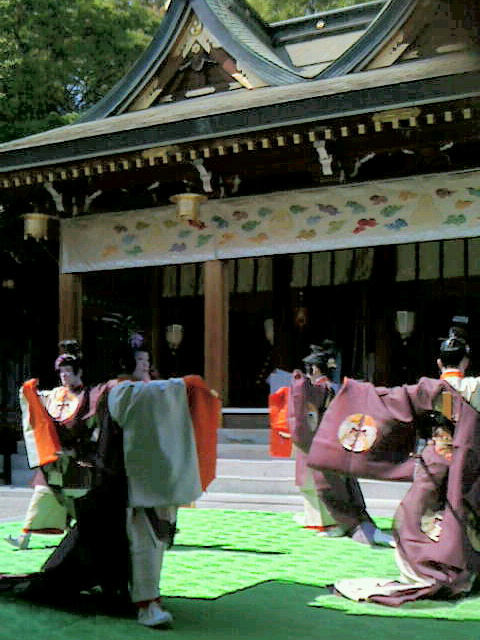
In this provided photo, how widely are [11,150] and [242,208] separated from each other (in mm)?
3276

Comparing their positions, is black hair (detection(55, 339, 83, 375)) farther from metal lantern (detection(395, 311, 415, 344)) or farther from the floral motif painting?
metal lantern (detection(395, 311, 415, 344))

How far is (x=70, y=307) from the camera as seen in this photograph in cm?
1267

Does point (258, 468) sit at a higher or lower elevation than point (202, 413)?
lower

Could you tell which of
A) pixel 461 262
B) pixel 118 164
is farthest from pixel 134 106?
pixel 461 262

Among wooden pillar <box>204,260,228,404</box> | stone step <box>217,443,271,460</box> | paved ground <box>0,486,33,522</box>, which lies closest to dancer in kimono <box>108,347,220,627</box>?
paved ground <box>0,486,33,522</box>

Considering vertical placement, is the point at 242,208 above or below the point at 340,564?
above

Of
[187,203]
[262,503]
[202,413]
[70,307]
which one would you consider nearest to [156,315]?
[70,307]

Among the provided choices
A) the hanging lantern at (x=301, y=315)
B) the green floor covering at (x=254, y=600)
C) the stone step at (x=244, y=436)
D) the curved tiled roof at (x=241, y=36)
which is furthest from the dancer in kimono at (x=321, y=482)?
the curved tiled roof at (x=241, y=36)

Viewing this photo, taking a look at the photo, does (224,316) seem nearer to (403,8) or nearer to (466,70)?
(466,70)

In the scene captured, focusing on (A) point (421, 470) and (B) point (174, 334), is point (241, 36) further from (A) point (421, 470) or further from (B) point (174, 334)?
(A) point (421, 470)

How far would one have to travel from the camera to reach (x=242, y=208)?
11531 millimetres

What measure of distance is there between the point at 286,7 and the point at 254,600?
80.0ft

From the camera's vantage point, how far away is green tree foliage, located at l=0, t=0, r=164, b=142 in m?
18.6

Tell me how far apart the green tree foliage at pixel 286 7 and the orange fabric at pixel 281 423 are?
818 inches
